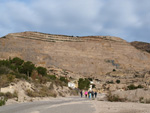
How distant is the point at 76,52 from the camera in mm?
98188

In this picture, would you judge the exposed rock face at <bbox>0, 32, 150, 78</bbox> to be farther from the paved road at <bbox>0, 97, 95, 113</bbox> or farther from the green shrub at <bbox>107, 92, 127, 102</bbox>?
the paved road at <bbox>0, 97, 95, 113</bbox>

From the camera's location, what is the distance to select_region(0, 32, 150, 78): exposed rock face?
8638 cm

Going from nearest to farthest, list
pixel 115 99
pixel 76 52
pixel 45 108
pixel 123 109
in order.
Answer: pixel 123 109 → pixel 45 108 → pixel 115 99 → pixel 76 52

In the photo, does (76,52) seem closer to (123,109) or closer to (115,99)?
(115,99)

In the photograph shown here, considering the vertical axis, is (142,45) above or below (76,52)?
above

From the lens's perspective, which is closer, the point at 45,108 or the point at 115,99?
the point at 45,108

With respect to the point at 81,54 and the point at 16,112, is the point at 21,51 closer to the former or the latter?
the point at 81,54

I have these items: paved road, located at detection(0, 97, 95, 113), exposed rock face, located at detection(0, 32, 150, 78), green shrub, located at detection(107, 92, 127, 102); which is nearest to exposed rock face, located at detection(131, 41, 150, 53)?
exposed rock face, located at detection(0, 32, 150, 78)

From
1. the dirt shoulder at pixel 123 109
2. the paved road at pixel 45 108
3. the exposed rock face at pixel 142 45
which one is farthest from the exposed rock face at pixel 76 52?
the dirt shoulder at pixel 123 109

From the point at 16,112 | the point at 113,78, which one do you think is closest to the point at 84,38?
the point at 113,78

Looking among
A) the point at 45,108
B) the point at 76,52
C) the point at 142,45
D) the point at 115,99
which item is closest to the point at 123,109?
the point at 45,108

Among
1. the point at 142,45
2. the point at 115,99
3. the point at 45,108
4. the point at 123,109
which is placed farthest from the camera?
the point at 142,45

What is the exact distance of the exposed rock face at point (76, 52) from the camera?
86.4m

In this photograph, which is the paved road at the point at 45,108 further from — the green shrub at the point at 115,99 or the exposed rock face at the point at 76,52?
the exposed rock face at the point at 76,52
